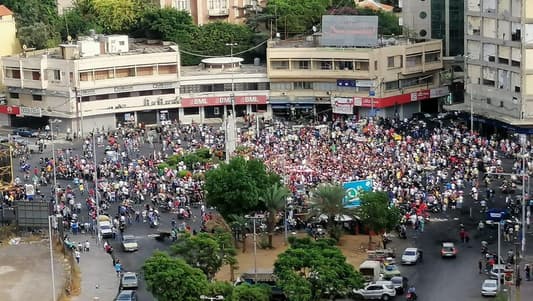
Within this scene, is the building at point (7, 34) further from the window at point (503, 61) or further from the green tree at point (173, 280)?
the green tree at point (173, 280)

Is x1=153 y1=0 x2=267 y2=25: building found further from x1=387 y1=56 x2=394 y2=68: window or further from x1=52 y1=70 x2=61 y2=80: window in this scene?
x1=387 y1=56 x2=394 y2=68: window

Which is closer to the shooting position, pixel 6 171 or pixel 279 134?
pixel 6 171

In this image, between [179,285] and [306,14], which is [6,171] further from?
[306,14]

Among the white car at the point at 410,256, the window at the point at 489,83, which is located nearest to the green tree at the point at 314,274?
the white car at the point at 410,256

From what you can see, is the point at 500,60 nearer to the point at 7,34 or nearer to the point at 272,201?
the point at 272,201

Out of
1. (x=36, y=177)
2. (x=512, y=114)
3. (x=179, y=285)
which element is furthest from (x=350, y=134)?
(x=179, y=285)

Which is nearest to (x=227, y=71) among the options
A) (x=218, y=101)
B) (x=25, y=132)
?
(x=218, y=101)
